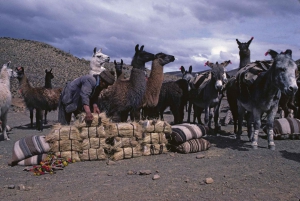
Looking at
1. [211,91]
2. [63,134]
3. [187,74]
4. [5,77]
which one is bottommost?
[63,134]

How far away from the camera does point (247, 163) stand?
240 inches

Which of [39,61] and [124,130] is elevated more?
[39,61]

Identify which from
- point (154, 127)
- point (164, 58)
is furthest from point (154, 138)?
point (164, 58)

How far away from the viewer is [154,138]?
272 inches

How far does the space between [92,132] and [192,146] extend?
2231 millimetres

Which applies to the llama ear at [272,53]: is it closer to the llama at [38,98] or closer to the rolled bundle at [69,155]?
the rolled bundle at [69,155]

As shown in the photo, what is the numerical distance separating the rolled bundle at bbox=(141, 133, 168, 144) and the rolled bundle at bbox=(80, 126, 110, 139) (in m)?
0.92

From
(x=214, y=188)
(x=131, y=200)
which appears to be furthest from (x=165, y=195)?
(x=214, y=188)

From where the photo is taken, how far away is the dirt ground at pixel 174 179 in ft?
14.6

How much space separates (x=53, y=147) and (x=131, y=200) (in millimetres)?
2603

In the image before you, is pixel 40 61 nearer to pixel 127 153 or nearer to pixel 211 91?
pixel 211 91

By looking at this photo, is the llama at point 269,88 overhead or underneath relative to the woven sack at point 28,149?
overhead

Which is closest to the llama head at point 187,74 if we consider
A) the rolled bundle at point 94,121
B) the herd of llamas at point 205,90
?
the herd of llamas at point 205,90

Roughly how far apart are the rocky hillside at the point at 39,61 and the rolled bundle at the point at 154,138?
20.5m
